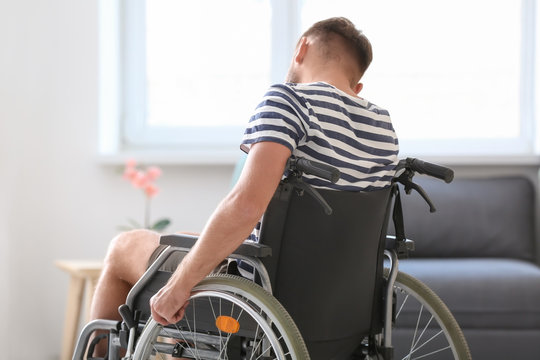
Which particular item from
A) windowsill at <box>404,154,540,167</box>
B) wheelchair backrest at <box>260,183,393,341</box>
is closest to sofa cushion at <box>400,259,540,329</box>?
windowsill at <box>404,154,540,167</box>

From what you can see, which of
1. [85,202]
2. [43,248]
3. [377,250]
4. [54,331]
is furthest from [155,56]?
[377,250]

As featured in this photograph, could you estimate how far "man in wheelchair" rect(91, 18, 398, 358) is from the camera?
1.36 meters

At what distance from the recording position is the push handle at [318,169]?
1.30m

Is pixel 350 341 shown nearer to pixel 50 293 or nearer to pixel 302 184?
pixel 302 184

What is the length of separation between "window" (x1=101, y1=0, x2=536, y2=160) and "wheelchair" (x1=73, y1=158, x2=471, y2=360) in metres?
1.94

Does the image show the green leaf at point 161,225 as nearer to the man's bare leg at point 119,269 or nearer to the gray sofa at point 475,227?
the gray sofa at point 475,227

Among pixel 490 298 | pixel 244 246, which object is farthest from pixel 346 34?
pixel 490 298

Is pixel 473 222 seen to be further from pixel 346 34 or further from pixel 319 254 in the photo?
pixel 319 254

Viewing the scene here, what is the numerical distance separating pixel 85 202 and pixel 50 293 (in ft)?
1.43

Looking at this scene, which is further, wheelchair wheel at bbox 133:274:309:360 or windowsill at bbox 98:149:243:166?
windowsill at bbox 98:149:243:166

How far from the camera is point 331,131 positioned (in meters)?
1.45

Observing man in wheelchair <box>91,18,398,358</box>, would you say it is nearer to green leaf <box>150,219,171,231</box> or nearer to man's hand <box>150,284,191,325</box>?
man's hand <box>150,284,191,325</box>

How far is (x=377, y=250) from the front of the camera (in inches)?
61.4

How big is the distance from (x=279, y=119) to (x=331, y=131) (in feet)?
0.44
